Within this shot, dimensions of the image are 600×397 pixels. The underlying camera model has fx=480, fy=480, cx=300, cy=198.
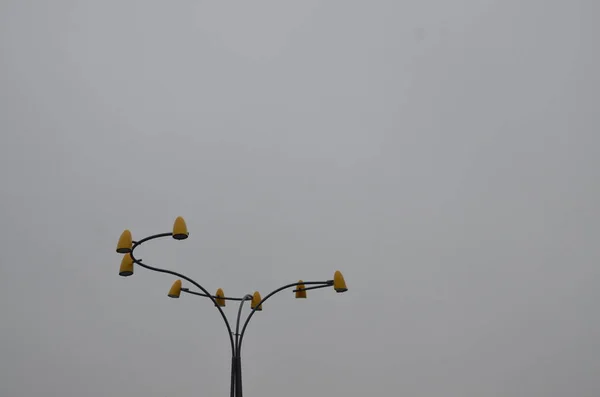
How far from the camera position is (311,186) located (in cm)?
822

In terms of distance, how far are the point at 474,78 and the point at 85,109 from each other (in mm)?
6751

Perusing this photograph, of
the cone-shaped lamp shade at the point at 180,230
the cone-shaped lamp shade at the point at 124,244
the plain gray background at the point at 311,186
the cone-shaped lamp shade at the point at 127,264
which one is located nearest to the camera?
the cone-shaped lamp shade at the point at 124,244

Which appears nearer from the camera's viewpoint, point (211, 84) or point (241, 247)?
point (241, 247)

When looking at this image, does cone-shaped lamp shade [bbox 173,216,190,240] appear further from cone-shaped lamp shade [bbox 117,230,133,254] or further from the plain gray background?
the plain gray background

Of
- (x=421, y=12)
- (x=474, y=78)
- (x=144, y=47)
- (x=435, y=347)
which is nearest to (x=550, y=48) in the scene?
(x=474, y=78)

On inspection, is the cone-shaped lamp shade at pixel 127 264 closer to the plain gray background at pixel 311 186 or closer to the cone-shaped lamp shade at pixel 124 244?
the cone-shaped lamp shade at pixel 124 244

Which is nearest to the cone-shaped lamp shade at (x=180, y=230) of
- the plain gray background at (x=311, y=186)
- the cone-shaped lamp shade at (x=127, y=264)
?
the cone-shaped lamp shade at (x=127, y=264)

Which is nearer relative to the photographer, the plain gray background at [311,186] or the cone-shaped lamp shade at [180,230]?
the cone-shaped lamp shade at [180,230]

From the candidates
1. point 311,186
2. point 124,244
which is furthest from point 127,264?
point 311,186

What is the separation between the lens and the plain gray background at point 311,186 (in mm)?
6594

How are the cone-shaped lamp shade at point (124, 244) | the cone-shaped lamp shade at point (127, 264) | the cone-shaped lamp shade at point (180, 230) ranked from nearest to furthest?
the cone-shaped lamp shade at point (124, 244), the cone-shaped lamp shade at point (180, 230), the cone-shaped lamp shade at point (127, 264)

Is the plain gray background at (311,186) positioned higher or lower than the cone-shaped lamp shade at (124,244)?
higher

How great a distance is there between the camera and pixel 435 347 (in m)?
6.88

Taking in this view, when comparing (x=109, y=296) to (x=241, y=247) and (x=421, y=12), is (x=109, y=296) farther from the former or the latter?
(x=421, y=12)
